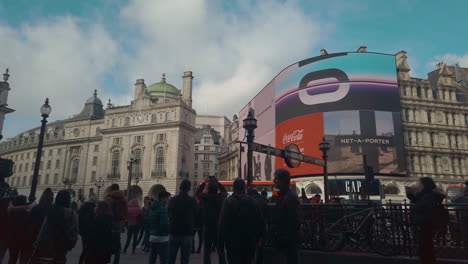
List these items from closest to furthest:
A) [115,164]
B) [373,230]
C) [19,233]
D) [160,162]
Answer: [19,233] → [373,230] → [160,162] → [115,164]

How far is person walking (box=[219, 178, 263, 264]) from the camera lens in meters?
4.47

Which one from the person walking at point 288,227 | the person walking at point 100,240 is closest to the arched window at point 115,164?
the person walking at point 100,240

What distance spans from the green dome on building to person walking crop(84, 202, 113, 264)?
61.9 meters

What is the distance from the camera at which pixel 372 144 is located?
4088 cm

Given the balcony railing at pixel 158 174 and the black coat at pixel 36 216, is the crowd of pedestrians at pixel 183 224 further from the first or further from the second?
the balcony railing at pixel 158 174

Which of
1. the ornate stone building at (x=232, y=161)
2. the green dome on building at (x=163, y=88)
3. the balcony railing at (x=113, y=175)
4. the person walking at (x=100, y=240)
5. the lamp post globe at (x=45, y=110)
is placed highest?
the green dome on building at (x=163, y=88)

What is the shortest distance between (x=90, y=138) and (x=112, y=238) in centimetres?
6517

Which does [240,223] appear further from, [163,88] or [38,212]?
[163,88]

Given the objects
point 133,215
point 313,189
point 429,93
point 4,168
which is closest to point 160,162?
point 313,189

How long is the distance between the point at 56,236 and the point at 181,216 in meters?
2.22

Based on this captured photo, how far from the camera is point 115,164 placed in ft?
188

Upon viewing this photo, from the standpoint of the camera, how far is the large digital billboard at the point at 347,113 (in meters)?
40.9

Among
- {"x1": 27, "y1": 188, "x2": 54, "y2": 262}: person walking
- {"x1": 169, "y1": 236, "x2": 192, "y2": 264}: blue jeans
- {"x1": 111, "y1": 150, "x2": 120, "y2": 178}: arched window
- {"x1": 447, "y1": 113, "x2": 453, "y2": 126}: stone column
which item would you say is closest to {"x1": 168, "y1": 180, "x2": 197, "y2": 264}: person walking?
{"x1": 169, "y1": 236, "x2": 192, "y2": 264}: blue jeans

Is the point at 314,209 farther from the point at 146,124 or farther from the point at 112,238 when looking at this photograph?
the point at 146,124
